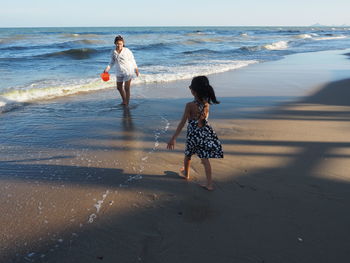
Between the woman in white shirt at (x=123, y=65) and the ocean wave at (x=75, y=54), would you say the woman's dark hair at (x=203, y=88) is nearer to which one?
the woman in white shirt at (x=123, y=65)

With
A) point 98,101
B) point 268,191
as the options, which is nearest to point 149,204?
point 268,191

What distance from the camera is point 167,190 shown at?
3.19 meters

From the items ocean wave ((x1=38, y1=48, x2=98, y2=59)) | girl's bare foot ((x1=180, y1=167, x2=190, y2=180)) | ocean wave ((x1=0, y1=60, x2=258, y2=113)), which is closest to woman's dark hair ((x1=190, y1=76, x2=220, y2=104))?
girl's bare foot ((x1=180, y1=167, x2=190, y2=180))

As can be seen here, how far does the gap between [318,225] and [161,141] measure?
254 cm

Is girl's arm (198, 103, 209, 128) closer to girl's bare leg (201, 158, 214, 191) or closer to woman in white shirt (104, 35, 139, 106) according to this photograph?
girl's bare leg (201, 158, 214, 191)

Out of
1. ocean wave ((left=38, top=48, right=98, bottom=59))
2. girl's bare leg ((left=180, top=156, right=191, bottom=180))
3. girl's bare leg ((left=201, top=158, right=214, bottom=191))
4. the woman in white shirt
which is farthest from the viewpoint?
ocean wave ((left=38, top=48, right=98, bottom=59))

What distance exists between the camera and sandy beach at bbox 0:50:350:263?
7.62 feet

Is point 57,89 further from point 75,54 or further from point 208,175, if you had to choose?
point 75,54

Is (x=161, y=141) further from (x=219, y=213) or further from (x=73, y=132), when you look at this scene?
(x=219, y=213)

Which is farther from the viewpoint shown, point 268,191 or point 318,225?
point 268,191

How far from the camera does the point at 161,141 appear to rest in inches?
181

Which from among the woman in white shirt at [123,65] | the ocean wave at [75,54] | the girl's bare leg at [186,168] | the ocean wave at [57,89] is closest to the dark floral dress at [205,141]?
the girl's bare leg at [186,168]

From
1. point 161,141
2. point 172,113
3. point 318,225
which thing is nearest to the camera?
point 318,225

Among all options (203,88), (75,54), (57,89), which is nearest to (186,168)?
(203,88)
